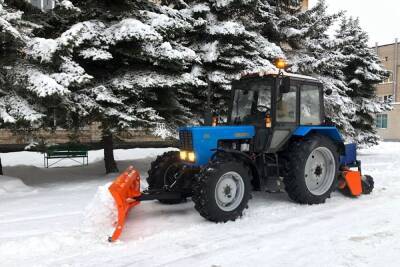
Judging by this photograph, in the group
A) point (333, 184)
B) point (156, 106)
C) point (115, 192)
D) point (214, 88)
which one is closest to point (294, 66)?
point (214, 88)

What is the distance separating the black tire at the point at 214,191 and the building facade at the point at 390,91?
36.9 m

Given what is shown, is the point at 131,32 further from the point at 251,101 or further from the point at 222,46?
the point at 222,46

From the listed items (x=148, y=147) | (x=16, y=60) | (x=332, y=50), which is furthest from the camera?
(x=148, y=147)

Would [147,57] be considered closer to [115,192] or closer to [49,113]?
[49,113]

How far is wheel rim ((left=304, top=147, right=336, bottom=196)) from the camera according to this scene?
7.64 m

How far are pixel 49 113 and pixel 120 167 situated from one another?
4190 mm

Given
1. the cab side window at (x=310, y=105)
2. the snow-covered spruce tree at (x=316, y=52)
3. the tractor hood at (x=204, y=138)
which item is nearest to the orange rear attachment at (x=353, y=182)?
the cab side window at (x=310, y=105)

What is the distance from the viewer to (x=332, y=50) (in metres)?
18.3

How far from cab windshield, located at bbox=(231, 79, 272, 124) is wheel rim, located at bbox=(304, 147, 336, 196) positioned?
1.22m

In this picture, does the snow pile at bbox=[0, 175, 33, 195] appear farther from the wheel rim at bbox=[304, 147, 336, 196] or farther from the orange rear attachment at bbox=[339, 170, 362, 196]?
the orange rear attachment at bbox=[339, 170, 362, 196]

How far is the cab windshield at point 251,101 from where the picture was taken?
288 inches

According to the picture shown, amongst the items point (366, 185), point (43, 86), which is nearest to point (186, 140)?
point (43, 86)

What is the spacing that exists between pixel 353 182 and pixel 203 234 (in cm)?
372

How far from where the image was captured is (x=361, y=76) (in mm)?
20531
